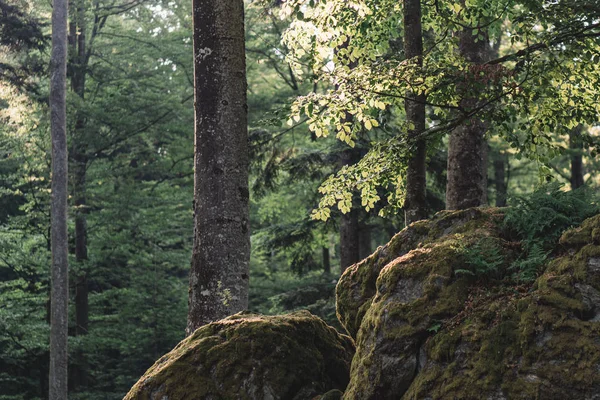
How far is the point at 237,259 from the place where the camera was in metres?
5.65

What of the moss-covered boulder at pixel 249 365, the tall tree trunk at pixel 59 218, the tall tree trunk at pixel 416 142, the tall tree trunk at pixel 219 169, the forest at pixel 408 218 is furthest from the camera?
the tall tree trunk at pixel 59 218

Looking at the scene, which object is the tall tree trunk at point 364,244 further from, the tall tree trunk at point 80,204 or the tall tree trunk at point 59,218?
the tall tree trunk at point 80,204

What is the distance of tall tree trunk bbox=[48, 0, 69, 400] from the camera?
568 inches

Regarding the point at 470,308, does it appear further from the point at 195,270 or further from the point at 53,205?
the point at 53,205

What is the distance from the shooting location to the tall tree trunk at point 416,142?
20.7 feet

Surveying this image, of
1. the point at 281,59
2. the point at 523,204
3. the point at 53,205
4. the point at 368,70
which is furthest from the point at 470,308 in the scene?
the point at 281,59

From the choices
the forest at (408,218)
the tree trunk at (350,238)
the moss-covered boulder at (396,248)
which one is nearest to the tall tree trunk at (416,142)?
the forest at (408,218)

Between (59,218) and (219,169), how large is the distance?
35.2ft

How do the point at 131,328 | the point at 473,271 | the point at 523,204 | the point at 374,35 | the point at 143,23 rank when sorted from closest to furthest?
the point at 473,271
the point at 523,204
the point at 374,35
the point at 131,328
the point at 143,23

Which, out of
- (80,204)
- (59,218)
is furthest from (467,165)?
(80,204)

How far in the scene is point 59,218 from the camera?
49.8 ft

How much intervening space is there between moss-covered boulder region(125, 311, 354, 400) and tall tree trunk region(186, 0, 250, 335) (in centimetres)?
91

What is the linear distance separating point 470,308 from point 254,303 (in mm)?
17095

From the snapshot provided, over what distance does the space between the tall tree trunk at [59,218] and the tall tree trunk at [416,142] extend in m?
10.8
